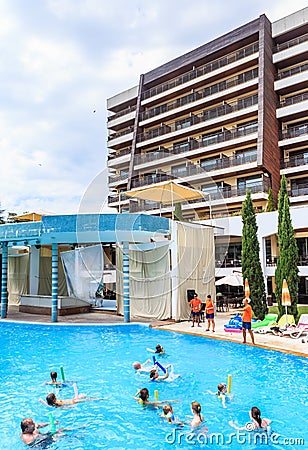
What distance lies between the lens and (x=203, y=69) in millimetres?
35281

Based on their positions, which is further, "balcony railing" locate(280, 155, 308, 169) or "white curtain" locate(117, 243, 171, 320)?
"balcony railing" locate(280, 155, 308, 169)

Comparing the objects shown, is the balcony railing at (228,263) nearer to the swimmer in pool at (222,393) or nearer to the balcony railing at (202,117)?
the balcony railing at (202,117)

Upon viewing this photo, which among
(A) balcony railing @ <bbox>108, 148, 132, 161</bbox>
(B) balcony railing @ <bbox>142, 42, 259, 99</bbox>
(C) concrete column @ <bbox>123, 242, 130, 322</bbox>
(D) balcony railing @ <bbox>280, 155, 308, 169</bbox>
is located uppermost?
(B) balcony railing @ <bbox>142, 42, 259, 99</bbox>

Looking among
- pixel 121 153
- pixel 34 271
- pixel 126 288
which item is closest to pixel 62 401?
Result: pixel 126 288

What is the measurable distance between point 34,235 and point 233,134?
2276 cm

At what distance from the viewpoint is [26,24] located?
9469mm

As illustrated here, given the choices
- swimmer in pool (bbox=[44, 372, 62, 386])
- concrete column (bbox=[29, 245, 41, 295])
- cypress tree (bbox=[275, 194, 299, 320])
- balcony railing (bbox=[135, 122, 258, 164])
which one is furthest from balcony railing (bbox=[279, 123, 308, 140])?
swimmer in pool (bbox=[44, 372, 62, 386])

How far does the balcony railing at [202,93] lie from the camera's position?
32188 millimetres

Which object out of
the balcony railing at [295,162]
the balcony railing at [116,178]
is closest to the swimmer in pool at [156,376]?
the balcony railing at [295,162]

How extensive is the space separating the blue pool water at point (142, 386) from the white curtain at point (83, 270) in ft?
20.8

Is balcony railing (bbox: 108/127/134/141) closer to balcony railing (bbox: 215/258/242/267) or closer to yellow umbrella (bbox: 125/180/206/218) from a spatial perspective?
balcony railing (bbox: 215/258/242/267)

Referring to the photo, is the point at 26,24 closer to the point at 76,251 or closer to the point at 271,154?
the point at 76,251

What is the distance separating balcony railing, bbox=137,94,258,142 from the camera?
31.8m

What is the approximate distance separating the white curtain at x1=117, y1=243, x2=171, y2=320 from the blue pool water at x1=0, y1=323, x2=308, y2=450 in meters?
2.88
